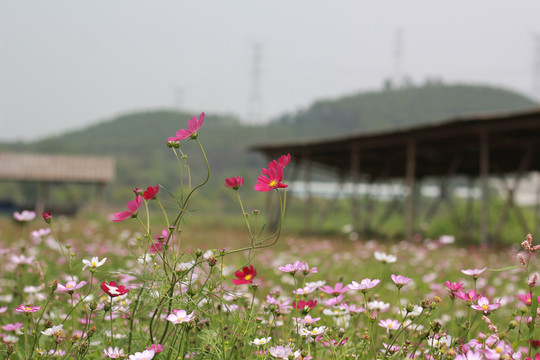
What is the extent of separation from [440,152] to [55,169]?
18081 mm

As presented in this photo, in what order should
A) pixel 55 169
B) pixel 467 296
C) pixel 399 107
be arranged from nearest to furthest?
pixel 467 296 → pixel 55 169 → pixel 399 107

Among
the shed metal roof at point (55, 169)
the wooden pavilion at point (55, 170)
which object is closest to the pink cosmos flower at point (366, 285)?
the wooden pavilion at point (55, 170)

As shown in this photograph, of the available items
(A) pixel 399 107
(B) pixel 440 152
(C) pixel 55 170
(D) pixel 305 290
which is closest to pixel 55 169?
(C) pixel 55 170

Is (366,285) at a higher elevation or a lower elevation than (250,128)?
higher

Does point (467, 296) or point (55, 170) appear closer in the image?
point (467, 296)

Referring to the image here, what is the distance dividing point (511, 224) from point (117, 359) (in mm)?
15360

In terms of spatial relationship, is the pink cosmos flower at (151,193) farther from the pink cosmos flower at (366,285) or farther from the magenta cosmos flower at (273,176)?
the pink cosmos flower at (366,285)

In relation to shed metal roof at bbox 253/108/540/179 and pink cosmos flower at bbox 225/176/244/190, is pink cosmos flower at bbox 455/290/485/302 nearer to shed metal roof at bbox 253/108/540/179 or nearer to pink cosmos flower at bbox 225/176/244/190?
pink cosmos flower at bbox 225/176/244/190

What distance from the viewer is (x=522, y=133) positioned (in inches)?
359

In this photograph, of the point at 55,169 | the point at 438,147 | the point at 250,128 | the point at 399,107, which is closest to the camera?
the point at 438,147

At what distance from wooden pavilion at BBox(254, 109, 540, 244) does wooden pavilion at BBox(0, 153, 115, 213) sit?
11.5 metres

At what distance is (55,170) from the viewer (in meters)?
22.4

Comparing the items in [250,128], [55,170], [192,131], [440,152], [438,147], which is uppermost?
[192,131]

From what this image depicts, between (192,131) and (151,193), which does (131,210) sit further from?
(192,131)
